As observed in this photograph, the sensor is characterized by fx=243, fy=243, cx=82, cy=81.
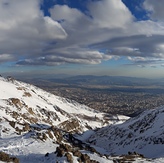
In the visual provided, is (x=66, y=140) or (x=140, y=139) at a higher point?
(x=66, y=140)

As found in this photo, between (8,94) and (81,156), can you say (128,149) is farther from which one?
(8,94)

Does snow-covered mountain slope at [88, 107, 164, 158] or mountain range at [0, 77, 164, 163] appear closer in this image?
mountain range at [0, 77, 164, 163]

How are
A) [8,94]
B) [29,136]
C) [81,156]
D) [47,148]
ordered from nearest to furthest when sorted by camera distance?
1. [81,156]
2. [47,148]
3. [29,136]
4. [8,94]

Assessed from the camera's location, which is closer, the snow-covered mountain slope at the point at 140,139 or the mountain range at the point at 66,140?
the mountain range at the point at 66,140

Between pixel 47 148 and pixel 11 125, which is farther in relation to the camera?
pixel 11 125

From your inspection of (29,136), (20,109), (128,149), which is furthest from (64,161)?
(20,109)

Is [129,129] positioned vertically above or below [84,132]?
above

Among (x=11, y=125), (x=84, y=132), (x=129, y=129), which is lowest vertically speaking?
(x=84, y=132)

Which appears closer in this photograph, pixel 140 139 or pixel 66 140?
pixel 66 140
